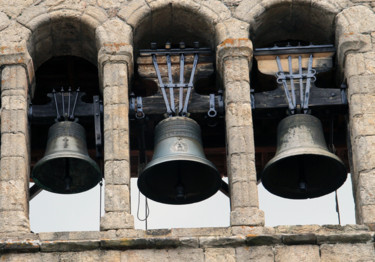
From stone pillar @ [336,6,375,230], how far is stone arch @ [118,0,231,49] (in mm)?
1633

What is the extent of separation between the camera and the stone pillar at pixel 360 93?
19.7m

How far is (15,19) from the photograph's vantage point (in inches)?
846

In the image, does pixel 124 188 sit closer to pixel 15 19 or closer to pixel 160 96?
pixel 160 96

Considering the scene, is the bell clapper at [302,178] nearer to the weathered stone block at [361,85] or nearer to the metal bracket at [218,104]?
the weathered stone block at [361,85]

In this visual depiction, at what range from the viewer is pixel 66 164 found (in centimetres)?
2103

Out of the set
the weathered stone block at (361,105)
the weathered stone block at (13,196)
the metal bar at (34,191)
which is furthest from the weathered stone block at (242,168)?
the metal bar at (34,191)

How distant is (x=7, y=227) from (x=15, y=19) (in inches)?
134

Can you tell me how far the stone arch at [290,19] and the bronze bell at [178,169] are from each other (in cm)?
189

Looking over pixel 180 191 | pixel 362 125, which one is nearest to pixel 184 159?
pixel 180 191

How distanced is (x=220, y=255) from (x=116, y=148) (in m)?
2.12

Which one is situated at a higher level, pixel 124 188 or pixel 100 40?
pixel 100 40

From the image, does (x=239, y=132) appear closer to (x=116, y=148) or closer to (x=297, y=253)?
(x=116, y=148)

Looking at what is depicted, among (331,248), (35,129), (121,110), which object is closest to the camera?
(331,248)

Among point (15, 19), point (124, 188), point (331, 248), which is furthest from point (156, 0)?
point (331, 248)
